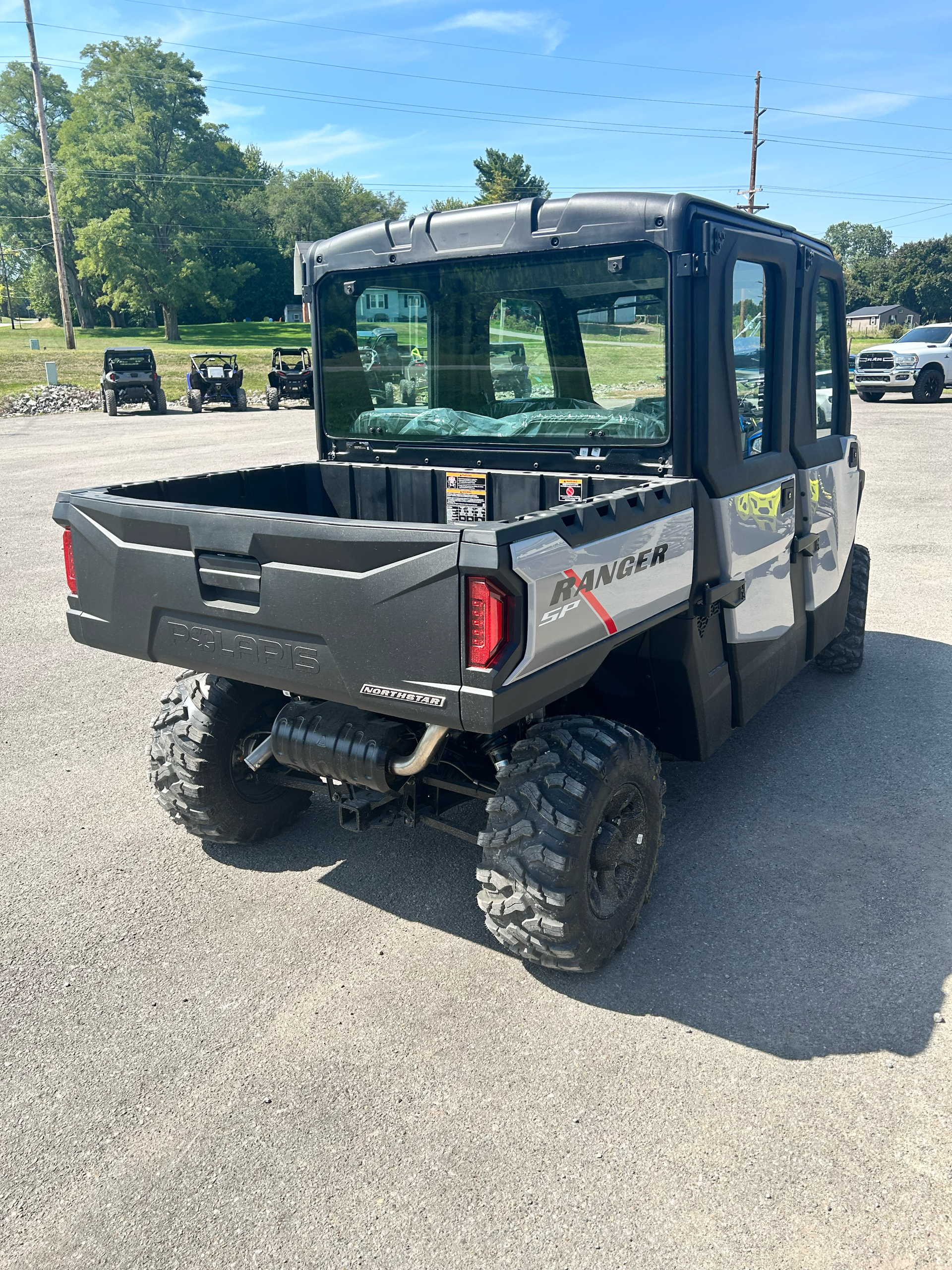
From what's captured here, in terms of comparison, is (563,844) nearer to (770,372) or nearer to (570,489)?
(570,489)

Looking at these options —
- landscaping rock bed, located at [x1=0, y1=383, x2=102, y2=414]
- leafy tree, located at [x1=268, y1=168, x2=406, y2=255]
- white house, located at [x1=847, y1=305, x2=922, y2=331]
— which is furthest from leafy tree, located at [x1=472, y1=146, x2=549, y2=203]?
landscaping rock bed, located at [x1=0, y1=383, x2=102, y2=414]

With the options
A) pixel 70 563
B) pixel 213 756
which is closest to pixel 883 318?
pixel 213 756

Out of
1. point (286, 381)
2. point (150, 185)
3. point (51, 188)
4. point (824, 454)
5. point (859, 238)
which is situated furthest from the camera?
point (859, 238)

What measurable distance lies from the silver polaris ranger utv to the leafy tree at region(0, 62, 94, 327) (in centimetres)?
7005

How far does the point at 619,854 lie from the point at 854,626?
126 inches

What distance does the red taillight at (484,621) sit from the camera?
2.54 metres

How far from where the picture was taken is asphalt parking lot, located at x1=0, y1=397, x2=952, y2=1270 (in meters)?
2.28

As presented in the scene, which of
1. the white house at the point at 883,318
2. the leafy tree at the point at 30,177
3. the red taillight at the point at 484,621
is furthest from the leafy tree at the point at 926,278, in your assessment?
the red taillight at the point at 484,621

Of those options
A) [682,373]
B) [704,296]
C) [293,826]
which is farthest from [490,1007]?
[704,296]

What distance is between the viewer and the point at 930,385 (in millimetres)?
25531

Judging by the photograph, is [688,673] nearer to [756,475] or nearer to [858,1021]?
[756,475]

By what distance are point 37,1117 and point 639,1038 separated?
65.5 inches

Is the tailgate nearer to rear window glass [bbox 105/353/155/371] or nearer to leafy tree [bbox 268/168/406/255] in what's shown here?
rear window glass [bbox 105/353/155/371]

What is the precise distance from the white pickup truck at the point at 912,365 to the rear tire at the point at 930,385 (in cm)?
1
